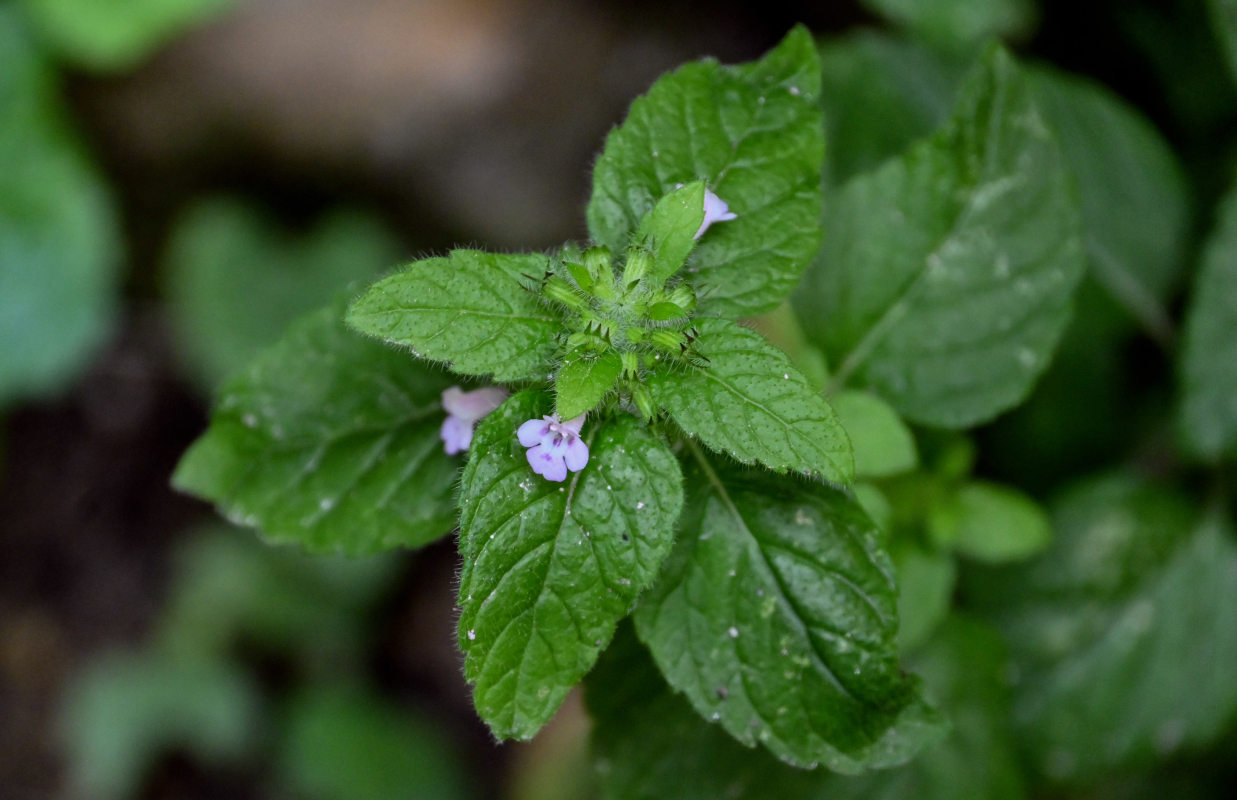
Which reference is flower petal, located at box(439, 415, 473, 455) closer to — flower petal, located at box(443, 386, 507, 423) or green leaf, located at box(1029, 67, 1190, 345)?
flower petal, located at box(443, 386, 507, 423)

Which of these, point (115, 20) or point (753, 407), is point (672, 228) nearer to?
point (753, 407)

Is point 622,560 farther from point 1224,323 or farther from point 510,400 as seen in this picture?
point 1224,323

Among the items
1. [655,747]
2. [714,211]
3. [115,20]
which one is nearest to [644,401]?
[714,211]

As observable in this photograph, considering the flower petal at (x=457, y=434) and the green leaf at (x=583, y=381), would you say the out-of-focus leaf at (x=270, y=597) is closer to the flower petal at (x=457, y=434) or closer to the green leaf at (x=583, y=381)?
the flower petal at (x=457, y=434)

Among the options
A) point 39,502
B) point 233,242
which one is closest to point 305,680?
point 39,502

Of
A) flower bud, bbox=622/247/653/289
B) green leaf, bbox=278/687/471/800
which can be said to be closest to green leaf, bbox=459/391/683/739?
flower bud, bbox=622/247/653/289

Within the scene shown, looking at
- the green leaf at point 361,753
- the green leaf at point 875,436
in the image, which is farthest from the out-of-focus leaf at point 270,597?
the green leaf at point 875,436
